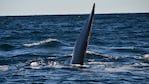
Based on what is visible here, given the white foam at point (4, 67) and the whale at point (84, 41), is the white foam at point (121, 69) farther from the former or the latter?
the white foam at point (4, 67)

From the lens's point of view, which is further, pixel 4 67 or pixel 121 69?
pixel 4 67

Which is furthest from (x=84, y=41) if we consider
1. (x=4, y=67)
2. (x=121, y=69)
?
(x=4, y=67)

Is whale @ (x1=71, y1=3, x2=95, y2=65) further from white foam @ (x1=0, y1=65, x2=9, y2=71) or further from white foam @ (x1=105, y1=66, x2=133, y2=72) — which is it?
white foam @ (x1=0, y1=65, x2=9, y2=71)

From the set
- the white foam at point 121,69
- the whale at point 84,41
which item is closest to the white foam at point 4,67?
the whale at point 84,41

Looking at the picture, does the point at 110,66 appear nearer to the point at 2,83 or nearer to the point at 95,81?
the point at 95,81

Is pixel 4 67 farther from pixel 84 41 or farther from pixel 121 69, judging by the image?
pixel 121 69

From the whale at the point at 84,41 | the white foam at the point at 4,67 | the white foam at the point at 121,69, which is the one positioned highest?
the whale at the point at 84,41

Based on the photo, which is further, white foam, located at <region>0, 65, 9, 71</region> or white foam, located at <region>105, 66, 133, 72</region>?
white foam, located at <region>0, 65, 9, 71</region>

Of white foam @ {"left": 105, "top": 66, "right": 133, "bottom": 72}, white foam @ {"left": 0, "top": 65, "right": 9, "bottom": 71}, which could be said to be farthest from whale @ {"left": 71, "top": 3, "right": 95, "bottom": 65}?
white foam @ {"left": 0, "top": 65, "right": 9, "bottom": 71}

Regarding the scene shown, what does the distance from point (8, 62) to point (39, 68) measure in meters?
4.11

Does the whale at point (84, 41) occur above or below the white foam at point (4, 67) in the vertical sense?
above

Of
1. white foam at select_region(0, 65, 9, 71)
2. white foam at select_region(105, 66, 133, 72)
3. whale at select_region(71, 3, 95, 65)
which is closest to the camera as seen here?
whale at select_region(71, 3, 95, 65)

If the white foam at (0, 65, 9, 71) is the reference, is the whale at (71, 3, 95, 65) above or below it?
above

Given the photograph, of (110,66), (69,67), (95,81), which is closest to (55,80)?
(95,81)
